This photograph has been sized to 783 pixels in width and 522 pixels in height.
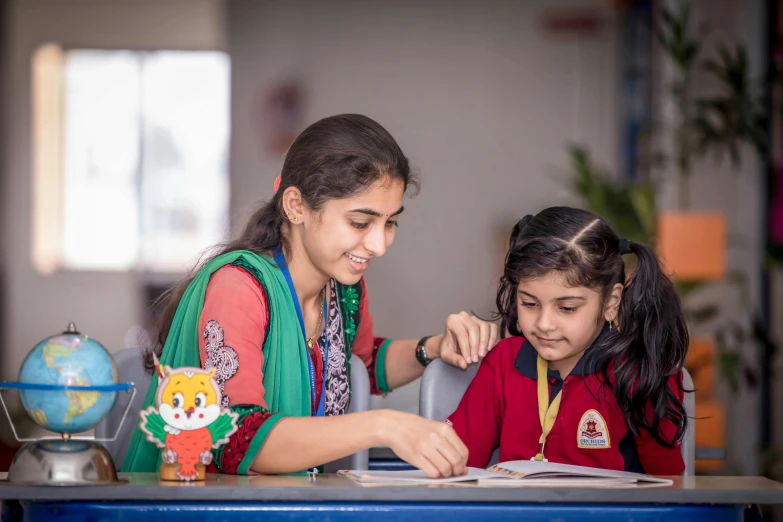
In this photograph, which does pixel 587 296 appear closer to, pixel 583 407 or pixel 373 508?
pixel 583 407

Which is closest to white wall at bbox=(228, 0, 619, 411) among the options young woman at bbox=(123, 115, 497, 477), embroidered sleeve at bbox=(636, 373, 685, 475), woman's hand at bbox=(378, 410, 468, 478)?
young woman at bbox=(123, 115, 497, 477)

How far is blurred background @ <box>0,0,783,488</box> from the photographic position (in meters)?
4.13

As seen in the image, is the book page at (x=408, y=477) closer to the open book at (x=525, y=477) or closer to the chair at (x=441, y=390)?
the open book at (x=525, y=477)

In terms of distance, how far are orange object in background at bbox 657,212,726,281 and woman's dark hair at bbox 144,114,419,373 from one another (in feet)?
7.54

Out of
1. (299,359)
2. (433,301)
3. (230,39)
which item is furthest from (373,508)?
(230,39)

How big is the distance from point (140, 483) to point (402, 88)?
5.43 meters

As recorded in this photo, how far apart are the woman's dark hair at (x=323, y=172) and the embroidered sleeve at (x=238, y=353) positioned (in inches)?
6.6

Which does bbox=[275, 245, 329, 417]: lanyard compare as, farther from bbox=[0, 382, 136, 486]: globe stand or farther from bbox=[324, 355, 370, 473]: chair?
bbox=[0, 382, 136, 486]: globe stand

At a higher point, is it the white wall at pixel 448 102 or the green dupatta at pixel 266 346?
the white wall at pixel 448 102

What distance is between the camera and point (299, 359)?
1.71m

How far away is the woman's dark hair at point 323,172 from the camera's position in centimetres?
171

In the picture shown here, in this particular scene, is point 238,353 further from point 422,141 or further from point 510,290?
Answer: point 422,141

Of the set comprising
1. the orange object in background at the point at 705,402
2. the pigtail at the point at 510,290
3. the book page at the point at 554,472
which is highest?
the pigtail at the point at 510,290

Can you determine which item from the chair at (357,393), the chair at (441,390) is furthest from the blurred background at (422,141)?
the chair at (357,393)
